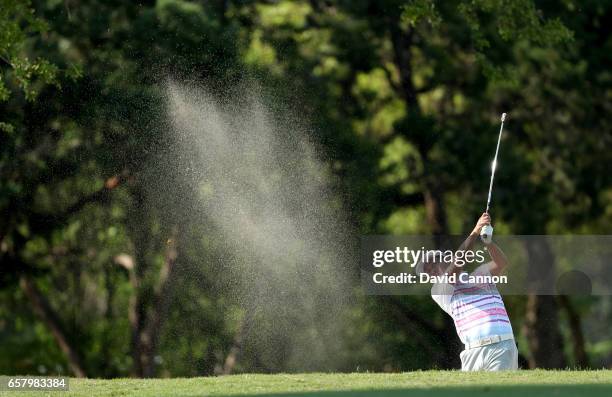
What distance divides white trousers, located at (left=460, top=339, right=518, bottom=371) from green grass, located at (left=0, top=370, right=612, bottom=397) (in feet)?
0.49

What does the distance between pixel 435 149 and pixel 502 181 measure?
4.83ft

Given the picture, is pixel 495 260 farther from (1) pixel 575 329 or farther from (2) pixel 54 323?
(1) pixel 575 329

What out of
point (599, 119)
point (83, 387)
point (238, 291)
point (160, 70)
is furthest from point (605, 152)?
point (83, 387)

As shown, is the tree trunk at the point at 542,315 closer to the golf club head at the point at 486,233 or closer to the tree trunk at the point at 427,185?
the tree trunk at the point at 427,185

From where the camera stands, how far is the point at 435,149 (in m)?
25.0

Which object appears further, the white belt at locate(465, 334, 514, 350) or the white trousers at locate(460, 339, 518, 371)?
the white trousers at locate(460, 339, 518, 371)

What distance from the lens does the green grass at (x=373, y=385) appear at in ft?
30.8

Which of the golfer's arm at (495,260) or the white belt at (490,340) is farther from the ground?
the golfer's arm at (495,260)

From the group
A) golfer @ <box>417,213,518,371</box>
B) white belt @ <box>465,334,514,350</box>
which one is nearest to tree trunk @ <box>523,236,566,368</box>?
golfer @ <box>417,213,518,371</box>

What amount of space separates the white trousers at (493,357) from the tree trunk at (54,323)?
61.1 feet

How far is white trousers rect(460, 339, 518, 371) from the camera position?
10742mm

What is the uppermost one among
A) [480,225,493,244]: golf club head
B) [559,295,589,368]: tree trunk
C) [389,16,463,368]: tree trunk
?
[480,225,493,244]: golf club head

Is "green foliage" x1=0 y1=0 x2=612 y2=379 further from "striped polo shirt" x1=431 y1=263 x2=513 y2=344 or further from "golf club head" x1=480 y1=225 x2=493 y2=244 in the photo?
"striped polo shirt" x1=431 y1=263 x2=513 y2=344

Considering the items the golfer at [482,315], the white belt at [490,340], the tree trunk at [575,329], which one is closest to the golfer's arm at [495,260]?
the golfer at [482,315]
